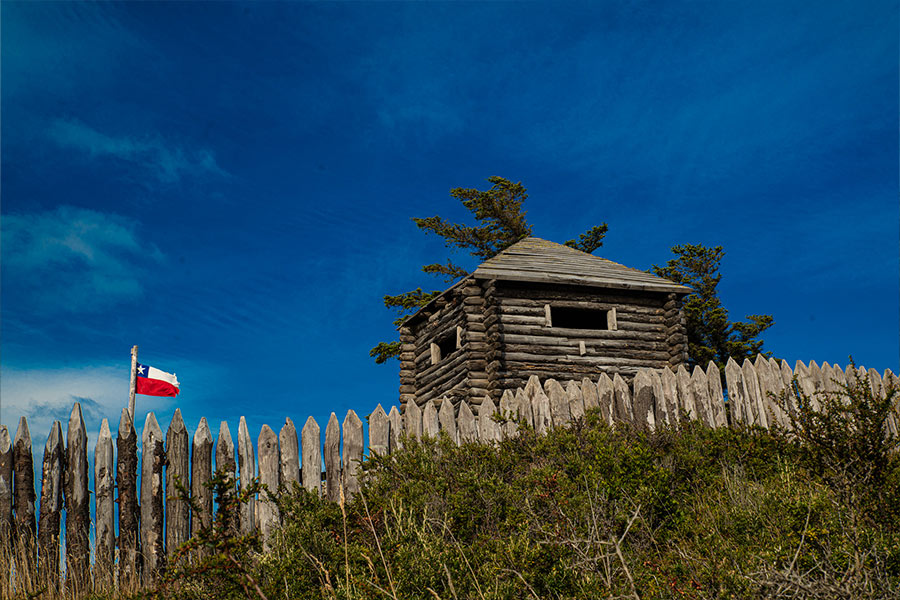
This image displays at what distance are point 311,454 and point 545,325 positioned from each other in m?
9.05

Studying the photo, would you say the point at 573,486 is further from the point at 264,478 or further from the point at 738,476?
the point at 264,478

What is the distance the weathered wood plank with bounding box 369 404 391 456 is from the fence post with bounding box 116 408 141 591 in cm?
258

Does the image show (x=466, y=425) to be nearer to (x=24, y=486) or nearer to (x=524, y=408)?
(x=524, y=408)

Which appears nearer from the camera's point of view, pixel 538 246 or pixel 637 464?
pixel 637 464

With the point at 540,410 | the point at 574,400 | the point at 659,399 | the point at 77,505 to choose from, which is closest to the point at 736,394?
the point at 659,399

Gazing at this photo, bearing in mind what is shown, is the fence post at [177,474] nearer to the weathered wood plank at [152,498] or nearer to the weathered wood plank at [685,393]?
the weathered wood plank at [152,498]

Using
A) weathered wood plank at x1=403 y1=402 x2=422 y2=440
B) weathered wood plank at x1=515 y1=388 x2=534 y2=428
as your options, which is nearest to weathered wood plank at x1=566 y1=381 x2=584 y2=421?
weathered wood plank at x1=515 y1=388 x2=534 y2=428

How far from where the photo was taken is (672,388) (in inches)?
375

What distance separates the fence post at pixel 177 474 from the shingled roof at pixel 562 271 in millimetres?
8807

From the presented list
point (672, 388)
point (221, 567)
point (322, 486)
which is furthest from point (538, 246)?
point (221, 567)

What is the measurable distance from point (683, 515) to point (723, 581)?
8.13ft

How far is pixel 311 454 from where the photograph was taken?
7.86 metres

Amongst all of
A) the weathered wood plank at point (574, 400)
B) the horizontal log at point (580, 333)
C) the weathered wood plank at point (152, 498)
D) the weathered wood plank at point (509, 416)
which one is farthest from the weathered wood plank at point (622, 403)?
the horizontal log at point (580, 333)

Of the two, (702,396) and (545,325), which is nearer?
(702,396)
